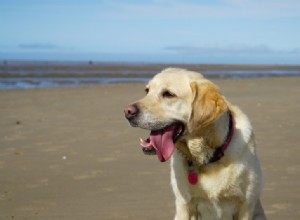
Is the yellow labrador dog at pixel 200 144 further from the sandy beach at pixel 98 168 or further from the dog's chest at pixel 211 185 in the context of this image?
the sandy beach at pixel 98 168

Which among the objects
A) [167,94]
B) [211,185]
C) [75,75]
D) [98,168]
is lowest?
[75,75]

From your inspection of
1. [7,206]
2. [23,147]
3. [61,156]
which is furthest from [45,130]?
[7,206]

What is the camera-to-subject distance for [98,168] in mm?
6840

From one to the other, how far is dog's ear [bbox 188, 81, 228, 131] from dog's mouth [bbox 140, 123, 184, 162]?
145 mm

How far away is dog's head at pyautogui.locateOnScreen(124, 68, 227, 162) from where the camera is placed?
371cm

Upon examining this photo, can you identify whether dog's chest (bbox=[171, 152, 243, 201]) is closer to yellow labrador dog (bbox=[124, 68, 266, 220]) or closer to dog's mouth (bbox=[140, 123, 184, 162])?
yellow labrador dog (bbox=[124, 68, 266, 220])

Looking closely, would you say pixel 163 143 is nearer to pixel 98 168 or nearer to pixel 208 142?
pixel 208 142

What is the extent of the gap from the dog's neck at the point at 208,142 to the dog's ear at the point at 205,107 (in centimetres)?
13

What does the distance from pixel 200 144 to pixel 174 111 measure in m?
0.32

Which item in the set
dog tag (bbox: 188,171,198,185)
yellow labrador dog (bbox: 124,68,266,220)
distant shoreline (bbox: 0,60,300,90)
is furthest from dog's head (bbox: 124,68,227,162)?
distant shoreline (bbox: 0,60,300,90)

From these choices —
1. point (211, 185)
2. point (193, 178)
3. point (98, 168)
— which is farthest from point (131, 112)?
point (98, 168)

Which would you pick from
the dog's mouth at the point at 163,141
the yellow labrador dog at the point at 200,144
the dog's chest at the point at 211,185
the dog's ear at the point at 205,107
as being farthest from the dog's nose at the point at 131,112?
the dog's chest at the point at 211,185

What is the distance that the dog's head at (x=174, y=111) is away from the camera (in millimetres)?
3715

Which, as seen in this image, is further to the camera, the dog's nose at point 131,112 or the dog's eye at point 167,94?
the dog's eye at point 167,94
